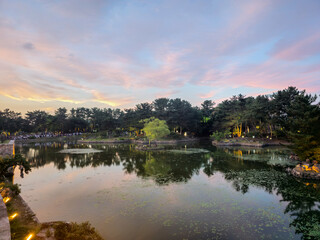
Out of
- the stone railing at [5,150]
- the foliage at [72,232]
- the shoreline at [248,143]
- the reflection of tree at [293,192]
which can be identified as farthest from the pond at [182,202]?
the shoreline at [248,143]

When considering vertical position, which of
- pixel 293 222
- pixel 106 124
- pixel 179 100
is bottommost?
pixel 293 222

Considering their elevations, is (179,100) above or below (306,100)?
above

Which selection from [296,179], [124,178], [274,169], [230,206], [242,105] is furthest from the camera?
[242,105]

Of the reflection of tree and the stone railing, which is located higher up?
the stone railing

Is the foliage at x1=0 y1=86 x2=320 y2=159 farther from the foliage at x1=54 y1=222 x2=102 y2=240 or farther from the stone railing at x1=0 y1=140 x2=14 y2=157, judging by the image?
the stone railing at x1=0 y1=140 x2=14 y2=157

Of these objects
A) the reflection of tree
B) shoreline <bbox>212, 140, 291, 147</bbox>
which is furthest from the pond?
shoreline <bbox>212, 140, 291, 147</bbox>

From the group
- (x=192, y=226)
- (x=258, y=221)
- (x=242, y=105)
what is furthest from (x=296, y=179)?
(x=242, y=105)

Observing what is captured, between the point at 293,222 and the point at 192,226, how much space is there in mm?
5126

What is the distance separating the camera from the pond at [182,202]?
30.3ft

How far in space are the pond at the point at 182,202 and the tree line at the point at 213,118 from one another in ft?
23.1

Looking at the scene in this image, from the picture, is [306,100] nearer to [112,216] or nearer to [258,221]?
[258,221]

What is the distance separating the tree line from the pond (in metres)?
7.04

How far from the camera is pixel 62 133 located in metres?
94.8

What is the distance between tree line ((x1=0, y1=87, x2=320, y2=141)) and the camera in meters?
21.5
